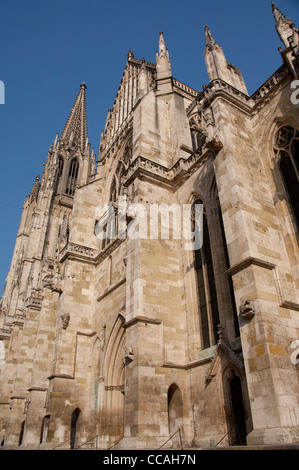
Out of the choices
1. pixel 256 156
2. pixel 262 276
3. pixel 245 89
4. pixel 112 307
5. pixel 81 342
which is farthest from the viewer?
pixel 81 342

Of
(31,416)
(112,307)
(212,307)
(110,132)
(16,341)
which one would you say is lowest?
(31,416)

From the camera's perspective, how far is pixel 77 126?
52.1 m

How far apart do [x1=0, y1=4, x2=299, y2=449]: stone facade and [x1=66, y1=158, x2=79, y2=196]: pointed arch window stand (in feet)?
88.1

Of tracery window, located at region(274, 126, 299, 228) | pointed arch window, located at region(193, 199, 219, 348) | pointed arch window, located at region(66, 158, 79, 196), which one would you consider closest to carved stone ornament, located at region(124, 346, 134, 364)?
pointed arch window, located at region(193, 199, 219, 348)

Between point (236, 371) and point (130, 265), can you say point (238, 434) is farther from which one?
point (130, 265)

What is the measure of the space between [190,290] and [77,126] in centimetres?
4647

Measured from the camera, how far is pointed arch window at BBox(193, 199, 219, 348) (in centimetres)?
998

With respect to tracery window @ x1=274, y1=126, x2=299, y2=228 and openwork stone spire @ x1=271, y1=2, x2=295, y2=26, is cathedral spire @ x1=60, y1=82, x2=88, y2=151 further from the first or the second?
tracery window @ x1=274, y1=126, x2=299, y2=228

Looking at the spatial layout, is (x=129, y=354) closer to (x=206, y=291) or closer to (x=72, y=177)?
(x=206, y=291)

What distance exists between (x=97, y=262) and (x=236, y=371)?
34.3 ft

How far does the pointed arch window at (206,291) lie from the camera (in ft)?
32.8

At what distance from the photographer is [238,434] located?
7.97 meters

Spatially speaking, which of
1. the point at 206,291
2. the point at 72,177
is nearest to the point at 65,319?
the point at 206,291

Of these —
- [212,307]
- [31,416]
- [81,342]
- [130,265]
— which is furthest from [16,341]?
[212,307]
